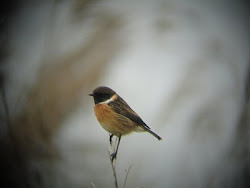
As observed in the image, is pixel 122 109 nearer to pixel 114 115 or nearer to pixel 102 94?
pixel 114 115

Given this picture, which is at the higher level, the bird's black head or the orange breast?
the bird's black head

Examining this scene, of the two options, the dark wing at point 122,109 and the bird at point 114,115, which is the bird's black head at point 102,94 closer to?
the bird at point 114,115

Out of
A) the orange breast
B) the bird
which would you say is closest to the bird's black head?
the bird

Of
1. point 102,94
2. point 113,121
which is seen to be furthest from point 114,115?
point 102,94

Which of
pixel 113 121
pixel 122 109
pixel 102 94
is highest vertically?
pixel 102 94

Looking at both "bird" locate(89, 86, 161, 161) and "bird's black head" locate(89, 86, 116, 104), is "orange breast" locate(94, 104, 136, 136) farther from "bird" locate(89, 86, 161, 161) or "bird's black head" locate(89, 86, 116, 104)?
"bird's black head" locate(89, 86, 116, 104)

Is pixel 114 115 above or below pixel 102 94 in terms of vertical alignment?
below
